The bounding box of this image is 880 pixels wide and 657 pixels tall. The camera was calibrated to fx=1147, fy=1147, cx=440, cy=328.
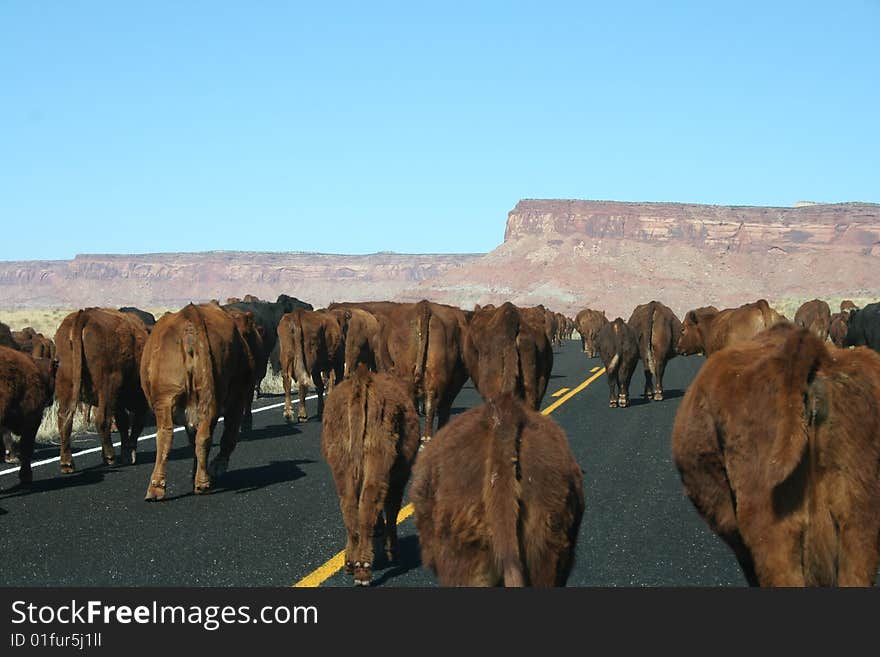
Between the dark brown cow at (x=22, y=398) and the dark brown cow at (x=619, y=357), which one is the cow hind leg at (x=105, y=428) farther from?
the dark brown cow at (x=619, y=357)

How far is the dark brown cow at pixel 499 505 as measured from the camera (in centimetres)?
459

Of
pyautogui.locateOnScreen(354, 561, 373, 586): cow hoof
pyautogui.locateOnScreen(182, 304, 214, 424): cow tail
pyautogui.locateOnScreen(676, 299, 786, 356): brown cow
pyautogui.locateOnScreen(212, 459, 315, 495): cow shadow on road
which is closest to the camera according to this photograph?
pyautogui.locateOnScreen(354, 561, 373, 586): cow hoof

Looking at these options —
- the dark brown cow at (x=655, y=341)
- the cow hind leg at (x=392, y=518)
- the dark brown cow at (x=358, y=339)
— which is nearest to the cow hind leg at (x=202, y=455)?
the cow hind leg at (x=392, y=518)

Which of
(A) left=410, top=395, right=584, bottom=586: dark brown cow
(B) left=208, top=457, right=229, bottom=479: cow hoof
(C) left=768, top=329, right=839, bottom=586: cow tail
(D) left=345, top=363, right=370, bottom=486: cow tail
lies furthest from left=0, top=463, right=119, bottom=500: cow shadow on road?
(C) left=768, top=329, right=839, bottom=586: cow tail

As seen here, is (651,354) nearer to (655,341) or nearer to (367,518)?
(655,341)

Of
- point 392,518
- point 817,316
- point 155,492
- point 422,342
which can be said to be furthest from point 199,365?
point 817,316

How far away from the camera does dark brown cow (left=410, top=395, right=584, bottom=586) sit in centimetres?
459

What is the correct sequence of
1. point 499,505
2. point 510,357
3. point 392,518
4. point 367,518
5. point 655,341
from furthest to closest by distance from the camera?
point 655,341 → point 510,357 → point 392,518 → point 367,518 → point 499,505

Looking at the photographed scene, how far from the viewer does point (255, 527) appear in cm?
962

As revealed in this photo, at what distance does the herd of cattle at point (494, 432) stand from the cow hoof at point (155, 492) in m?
0.01

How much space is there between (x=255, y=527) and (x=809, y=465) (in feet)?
20.1

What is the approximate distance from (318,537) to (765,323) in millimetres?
11353

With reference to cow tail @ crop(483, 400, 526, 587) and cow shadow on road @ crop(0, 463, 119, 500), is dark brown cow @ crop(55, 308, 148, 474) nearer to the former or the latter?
cow shadow on road @ crop(0, 463, 119, 500)

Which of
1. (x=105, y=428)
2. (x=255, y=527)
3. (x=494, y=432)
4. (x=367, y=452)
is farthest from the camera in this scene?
(x=105, y=428)
